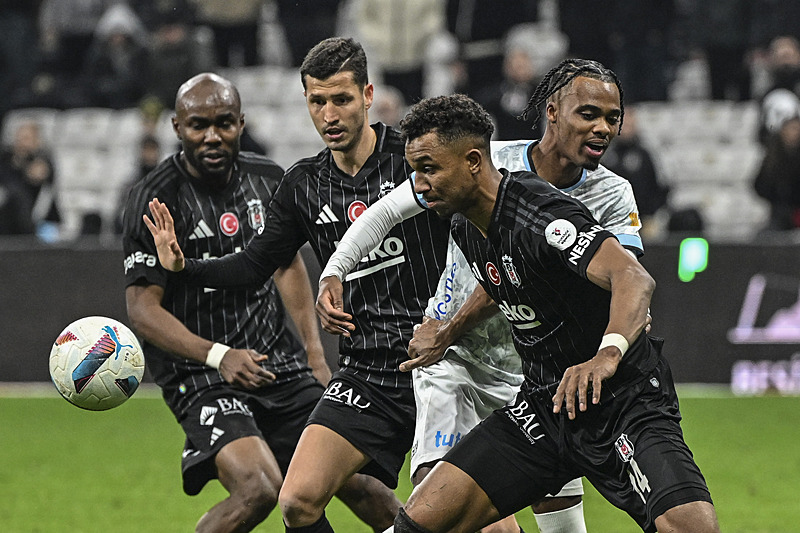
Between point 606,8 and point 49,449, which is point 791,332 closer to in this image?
point 606,8

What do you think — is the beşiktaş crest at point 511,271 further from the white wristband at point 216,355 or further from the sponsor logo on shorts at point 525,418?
the white wristband at point 216,355

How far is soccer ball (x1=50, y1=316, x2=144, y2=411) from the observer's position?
538cm

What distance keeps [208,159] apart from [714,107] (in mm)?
9884

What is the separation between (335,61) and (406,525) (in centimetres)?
201

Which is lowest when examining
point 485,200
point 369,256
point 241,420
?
point 241,420

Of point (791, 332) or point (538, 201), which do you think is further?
point (791, 332)

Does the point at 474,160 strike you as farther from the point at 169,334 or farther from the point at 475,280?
the point at 169,334

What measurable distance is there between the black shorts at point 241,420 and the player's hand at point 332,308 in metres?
0.91

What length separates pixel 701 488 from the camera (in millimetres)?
4117

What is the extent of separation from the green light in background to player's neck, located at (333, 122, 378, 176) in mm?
6386

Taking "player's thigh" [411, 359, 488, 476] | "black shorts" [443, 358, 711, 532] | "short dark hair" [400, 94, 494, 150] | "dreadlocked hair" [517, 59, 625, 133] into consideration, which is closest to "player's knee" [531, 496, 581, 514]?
"player's thigh" [411, 359, 488, 476]

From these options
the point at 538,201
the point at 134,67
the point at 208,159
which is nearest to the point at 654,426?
the point at 538,201

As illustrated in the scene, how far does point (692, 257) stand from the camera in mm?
11305

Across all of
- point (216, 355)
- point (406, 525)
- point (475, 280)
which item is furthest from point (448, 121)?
point (216, 355)
